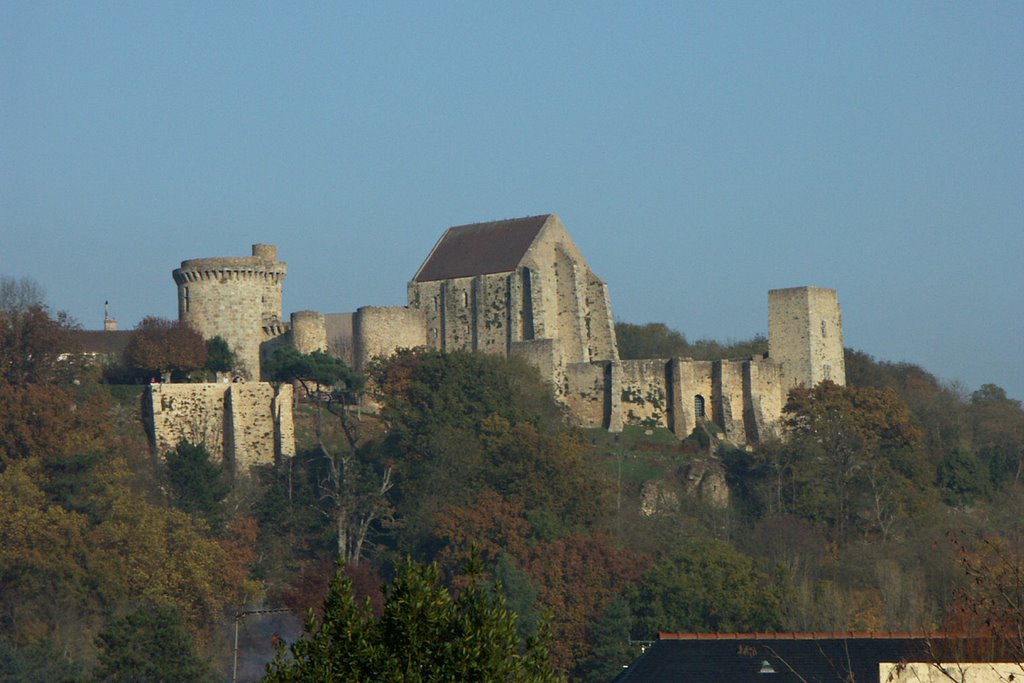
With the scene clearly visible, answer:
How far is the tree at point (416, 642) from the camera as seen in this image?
2206 centimetres

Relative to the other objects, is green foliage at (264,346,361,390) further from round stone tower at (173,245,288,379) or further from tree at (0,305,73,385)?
tree at (0,305,73,385)

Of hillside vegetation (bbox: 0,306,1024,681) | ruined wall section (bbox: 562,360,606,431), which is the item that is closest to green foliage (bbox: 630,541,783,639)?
hillside vegetation (bbox: 0,306,1024,681)

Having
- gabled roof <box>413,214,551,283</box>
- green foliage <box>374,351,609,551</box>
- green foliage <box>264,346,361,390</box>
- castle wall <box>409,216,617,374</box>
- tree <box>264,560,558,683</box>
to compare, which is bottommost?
tree <box>264,560,558,683</box>

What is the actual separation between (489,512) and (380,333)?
30.2 feet

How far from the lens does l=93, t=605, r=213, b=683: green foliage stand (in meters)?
42.2

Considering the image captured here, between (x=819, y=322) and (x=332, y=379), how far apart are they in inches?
532

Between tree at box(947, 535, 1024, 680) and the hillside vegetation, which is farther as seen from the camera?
the hillside vegetation

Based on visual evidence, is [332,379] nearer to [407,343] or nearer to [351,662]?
[407,343]

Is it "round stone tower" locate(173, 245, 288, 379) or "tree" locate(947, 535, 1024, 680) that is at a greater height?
"round stone tower" locate(173, 245, 288, 379)

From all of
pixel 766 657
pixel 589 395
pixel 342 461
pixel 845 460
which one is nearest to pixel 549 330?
pixel 589 395

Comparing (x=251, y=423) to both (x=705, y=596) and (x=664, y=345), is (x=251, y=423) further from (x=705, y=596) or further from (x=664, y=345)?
(x=664, y=345)

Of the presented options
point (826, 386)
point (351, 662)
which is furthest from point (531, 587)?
point (351, 662)

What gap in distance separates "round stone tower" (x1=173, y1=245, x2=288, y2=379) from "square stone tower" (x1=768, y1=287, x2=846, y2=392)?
45.1 ft

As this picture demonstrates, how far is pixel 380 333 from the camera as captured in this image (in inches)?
2562
